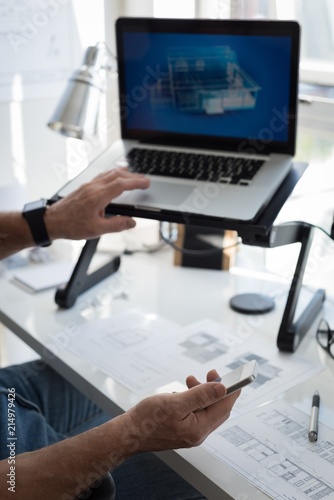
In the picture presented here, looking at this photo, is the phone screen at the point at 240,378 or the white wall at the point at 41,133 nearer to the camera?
the phone screen at the point at 240,378

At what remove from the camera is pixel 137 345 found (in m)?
1.27

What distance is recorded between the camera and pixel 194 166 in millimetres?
1406

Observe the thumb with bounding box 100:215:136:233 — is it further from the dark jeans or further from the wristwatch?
the dark jeans

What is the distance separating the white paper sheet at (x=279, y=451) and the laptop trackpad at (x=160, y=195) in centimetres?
45

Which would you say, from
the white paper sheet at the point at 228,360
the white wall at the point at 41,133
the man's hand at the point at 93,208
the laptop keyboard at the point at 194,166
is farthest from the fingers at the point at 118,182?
the white wall at the point at 41,133

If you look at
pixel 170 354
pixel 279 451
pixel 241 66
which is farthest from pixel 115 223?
pixel 279 451

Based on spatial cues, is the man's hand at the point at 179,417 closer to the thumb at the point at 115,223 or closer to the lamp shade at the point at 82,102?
the thumb at the point at 115,223

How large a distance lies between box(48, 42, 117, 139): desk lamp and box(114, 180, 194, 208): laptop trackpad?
0.91 ft

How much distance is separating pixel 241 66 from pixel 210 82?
0.26ft

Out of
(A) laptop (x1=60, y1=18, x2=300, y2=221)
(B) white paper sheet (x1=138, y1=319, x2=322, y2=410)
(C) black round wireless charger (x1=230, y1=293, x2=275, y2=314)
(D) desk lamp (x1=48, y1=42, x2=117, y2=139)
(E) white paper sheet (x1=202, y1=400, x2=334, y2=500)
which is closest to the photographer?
(E) white paper sheet (x1=202, y1=400, x2=334, y2=500)

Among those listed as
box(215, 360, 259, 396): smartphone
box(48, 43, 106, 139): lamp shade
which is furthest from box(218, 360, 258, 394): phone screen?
box(48, 43, 106, 139): lamp shade

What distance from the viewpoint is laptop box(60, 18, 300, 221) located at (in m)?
1.29

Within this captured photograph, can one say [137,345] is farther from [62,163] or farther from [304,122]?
[62,163]

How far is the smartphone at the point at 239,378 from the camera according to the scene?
2.96ft
